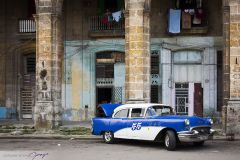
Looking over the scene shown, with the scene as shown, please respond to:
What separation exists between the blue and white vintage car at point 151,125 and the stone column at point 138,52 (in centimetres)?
271

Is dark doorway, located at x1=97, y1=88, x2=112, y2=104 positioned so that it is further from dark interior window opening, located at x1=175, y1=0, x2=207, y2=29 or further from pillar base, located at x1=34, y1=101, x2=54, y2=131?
dark interior window opening, located at x1=175, y1=0, x2=207, y2=29

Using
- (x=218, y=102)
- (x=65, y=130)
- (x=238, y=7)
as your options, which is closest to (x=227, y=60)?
(x=238, y=7)

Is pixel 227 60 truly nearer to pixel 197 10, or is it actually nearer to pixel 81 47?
pixel 197 10

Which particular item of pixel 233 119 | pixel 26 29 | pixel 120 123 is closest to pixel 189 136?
pixel 120 123

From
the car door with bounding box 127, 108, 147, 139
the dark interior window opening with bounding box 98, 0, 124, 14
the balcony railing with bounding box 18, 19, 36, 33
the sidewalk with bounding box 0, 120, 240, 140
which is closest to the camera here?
the car door with bounding box 127, 108, 147, 139

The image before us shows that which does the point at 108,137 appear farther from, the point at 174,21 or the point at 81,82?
the point at 174,21

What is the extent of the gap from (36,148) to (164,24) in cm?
1243

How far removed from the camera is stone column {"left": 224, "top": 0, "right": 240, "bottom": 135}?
2084cm

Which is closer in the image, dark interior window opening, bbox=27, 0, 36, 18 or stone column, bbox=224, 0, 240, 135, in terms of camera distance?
stone column, bbox=224, 0, 240, 135

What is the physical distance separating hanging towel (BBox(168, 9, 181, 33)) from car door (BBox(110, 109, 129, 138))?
9.51 meters

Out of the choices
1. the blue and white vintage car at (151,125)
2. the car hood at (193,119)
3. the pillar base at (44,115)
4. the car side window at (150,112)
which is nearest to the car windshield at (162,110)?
the blue and white vintage car at (151,125)

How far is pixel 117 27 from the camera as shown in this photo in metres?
27.5

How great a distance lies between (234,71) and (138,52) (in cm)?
432

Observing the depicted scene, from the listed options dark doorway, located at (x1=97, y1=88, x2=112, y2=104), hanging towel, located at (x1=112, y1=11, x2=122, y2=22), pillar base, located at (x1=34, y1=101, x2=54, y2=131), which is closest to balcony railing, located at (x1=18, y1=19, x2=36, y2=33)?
hanging towel, located at (x1=112, y1=11, x2=122, y2=22)
